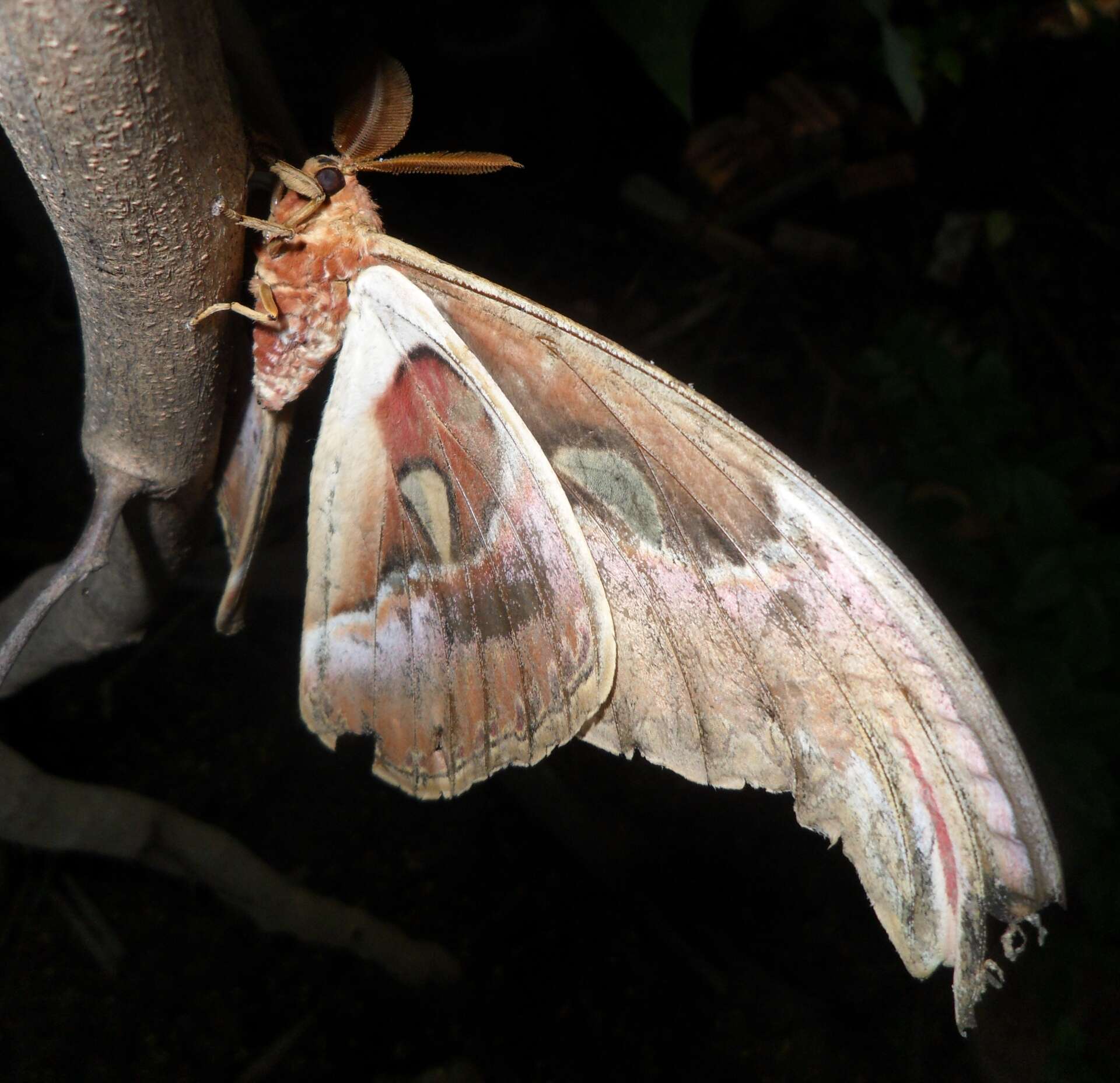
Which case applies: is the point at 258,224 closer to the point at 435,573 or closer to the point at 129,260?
the point at 129,260

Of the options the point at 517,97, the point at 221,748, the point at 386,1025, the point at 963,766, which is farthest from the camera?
the point at 517,97

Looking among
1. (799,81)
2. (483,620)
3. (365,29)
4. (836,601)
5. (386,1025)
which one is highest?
(799,81)

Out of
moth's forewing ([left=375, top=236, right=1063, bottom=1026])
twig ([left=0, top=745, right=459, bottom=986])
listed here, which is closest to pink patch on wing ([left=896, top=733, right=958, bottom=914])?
moth's forewing ([left=375, top=236, right=1063, bottom=1026])

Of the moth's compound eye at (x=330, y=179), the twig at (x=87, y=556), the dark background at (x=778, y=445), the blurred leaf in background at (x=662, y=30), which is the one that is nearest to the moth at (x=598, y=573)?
the moth's compound eye at (x=330, y=179)

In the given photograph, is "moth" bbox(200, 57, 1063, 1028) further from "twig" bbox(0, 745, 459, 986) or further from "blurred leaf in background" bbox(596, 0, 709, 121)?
"twig" bbox(0, 745, 459, 986)

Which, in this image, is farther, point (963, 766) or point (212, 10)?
point (963, 766)

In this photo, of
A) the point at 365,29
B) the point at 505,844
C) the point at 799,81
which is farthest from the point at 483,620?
the point at 799,81

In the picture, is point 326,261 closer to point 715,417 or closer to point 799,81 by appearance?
point 715,417
